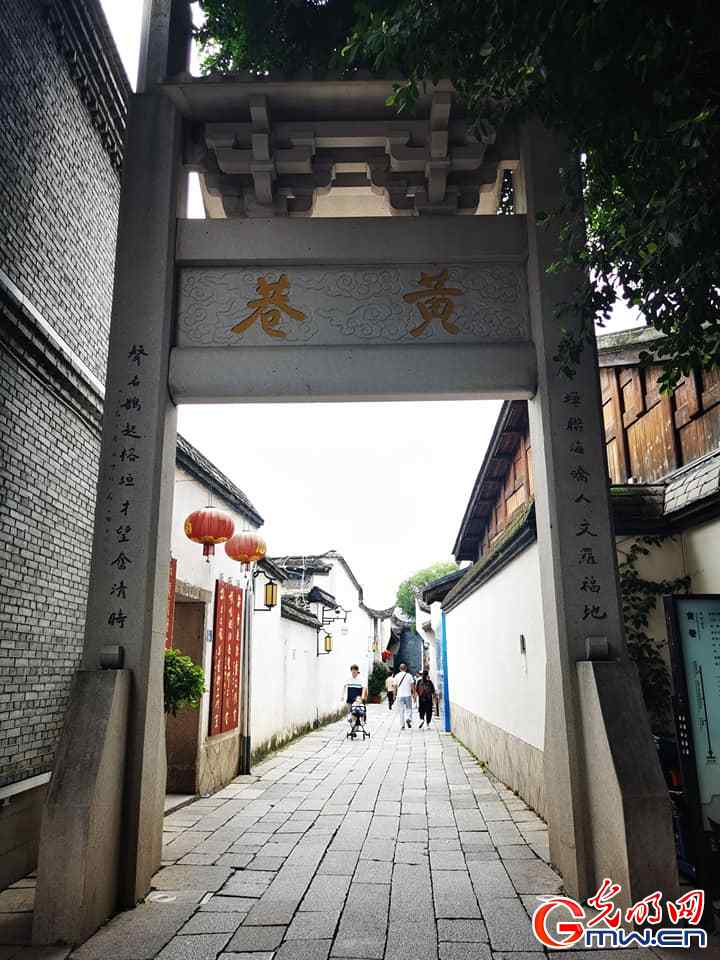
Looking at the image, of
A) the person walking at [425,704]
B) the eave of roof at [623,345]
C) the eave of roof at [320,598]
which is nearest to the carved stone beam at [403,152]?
the eave of roof at [623,345]

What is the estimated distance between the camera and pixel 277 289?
5.39 m

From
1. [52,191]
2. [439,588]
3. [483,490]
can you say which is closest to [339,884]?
[52,191]

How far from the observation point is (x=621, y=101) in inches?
143

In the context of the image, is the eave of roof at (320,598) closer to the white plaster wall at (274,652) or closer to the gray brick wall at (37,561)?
the white plaster wall at (274,652)

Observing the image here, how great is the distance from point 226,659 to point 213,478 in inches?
Answer: 92.2

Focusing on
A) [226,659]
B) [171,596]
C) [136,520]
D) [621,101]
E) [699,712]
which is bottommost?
[699,712]

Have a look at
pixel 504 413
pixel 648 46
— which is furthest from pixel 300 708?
pixel 648 46

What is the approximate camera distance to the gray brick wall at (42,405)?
5.14 m

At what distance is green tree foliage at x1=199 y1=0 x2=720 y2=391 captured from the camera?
3197 millimetres

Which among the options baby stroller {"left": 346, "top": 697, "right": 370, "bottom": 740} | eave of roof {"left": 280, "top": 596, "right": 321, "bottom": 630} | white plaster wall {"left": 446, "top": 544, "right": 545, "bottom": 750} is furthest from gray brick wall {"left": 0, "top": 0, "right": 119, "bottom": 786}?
baby stroller {"left": 346, "top": 697, "right": 370, "bottom": 740}

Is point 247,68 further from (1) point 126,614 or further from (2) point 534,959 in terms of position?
(2) point 534,959

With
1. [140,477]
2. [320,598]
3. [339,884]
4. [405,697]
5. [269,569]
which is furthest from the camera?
[320,598]

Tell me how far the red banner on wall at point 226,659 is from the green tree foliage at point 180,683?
1.92 metres

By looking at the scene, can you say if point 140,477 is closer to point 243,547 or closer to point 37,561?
point 37,561
